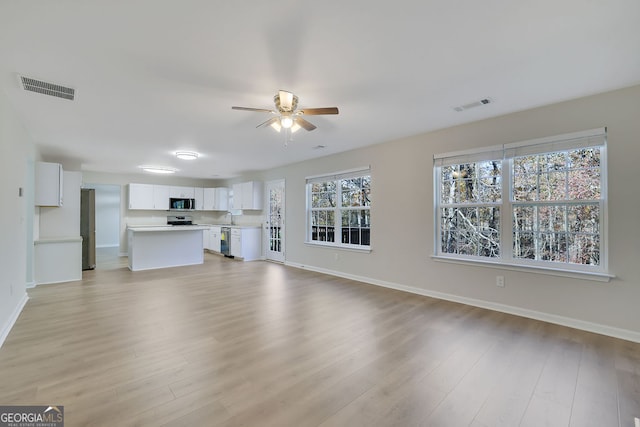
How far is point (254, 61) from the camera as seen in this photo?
2348mm

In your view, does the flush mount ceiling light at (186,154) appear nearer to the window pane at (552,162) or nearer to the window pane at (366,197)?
the window pane at (366,197)

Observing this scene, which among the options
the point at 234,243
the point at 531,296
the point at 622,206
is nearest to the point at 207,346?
the point at 531,296

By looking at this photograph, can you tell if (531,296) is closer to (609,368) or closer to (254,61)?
(609,368)

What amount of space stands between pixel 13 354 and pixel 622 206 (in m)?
5.93

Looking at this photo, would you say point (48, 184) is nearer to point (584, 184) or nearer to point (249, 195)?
point (249, 195)

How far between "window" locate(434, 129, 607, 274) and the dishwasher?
5.97 meters

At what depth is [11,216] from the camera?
3.11 metres

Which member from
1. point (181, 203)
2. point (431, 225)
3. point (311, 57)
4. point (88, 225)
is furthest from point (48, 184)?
point (431, 225)

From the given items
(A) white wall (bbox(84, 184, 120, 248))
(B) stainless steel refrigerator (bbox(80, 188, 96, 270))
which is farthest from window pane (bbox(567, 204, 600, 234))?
(A) white wall (bbox(84, 184, 120, 248))

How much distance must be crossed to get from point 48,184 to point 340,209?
211 inches

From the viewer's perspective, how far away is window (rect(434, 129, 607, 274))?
123 inches

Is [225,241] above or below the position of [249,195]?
below

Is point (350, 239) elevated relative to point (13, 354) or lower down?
elevated

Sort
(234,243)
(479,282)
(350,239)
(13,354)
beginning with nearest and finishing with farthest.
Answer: (13,354), (479,282), (350,239), (234,243)
